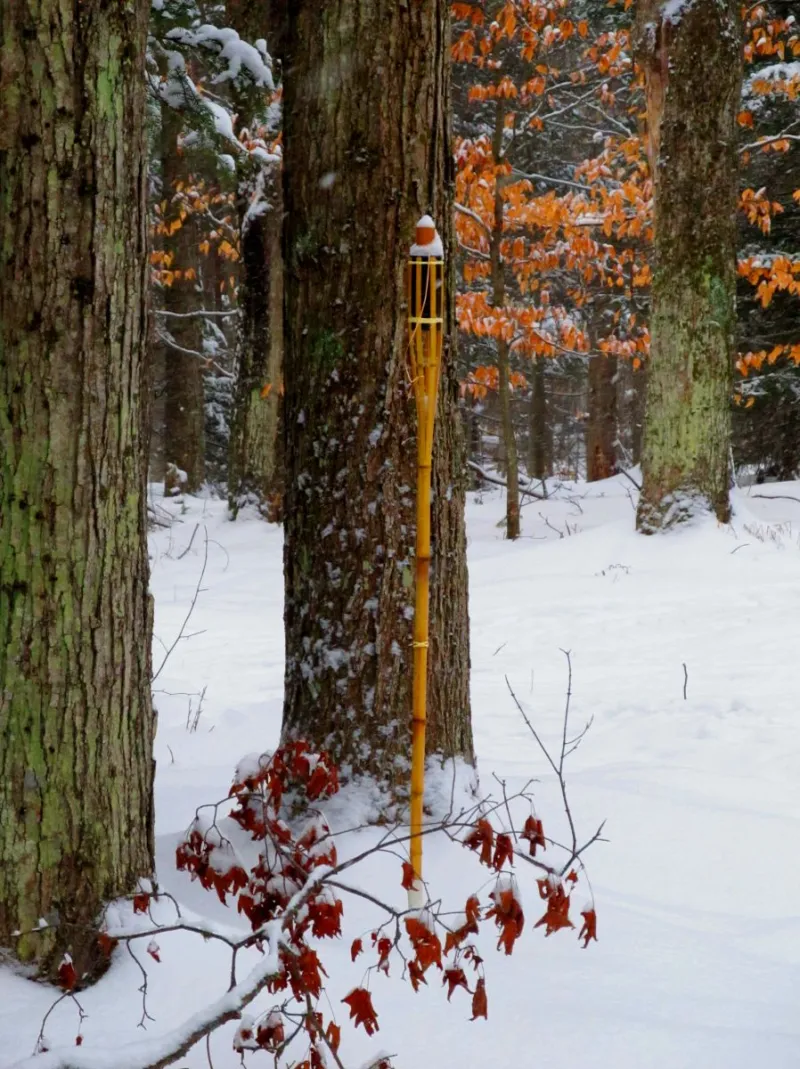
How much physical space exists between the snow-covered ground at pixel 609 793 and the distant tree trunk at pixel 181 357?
A: 6251 millimetres

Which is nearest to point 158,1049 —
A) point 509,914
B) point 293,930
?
point 293,930

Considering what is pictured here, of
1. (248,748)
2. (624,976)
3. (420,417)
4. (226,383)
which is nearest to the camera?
(624,976)

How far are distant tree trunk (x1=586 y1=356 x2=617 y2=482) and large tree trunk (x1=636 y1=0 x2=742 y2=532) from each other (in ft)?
26.4

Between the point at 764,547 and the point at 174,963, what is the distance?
6.50m

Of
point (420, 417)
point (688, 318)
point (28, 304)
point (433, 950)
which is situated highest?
point (688, 318)

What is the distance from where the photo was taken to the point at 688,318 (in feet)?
26.2

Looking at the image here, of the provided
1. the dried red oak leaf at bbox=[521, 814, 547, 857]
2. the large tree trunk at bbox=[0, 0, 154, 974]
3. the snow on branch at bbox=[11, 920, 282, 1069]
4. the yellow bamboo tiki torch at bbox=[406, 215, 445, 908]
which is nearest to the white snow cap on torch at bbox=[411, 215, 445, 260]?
the yellow bamboo tiki torch at bbox=[406, 215, 445, 908]

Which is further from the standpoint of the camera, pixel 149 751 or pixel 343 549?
pixel 343 549

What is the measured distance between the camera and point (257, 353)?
11812 millimetres

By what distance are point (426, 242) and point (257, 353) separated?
925 cm

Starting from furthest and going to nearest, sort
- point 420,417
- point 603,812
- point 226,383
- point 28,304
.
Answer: point 226,383 → point 603,812 → point 420,417 → point 28,304

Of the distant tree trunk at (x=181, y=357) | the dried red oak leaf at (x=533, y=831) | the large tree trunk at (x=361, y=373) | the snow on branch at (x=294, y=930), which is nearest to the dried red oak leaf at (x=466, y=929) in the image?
the snow on branch at (x=294, y=930)

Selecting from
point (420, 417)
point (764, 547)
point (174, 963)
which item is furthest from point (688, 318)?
point (174, 963)

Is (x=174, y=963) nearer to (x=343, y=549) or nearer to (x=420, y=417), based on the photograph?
(x=343, y=549)
